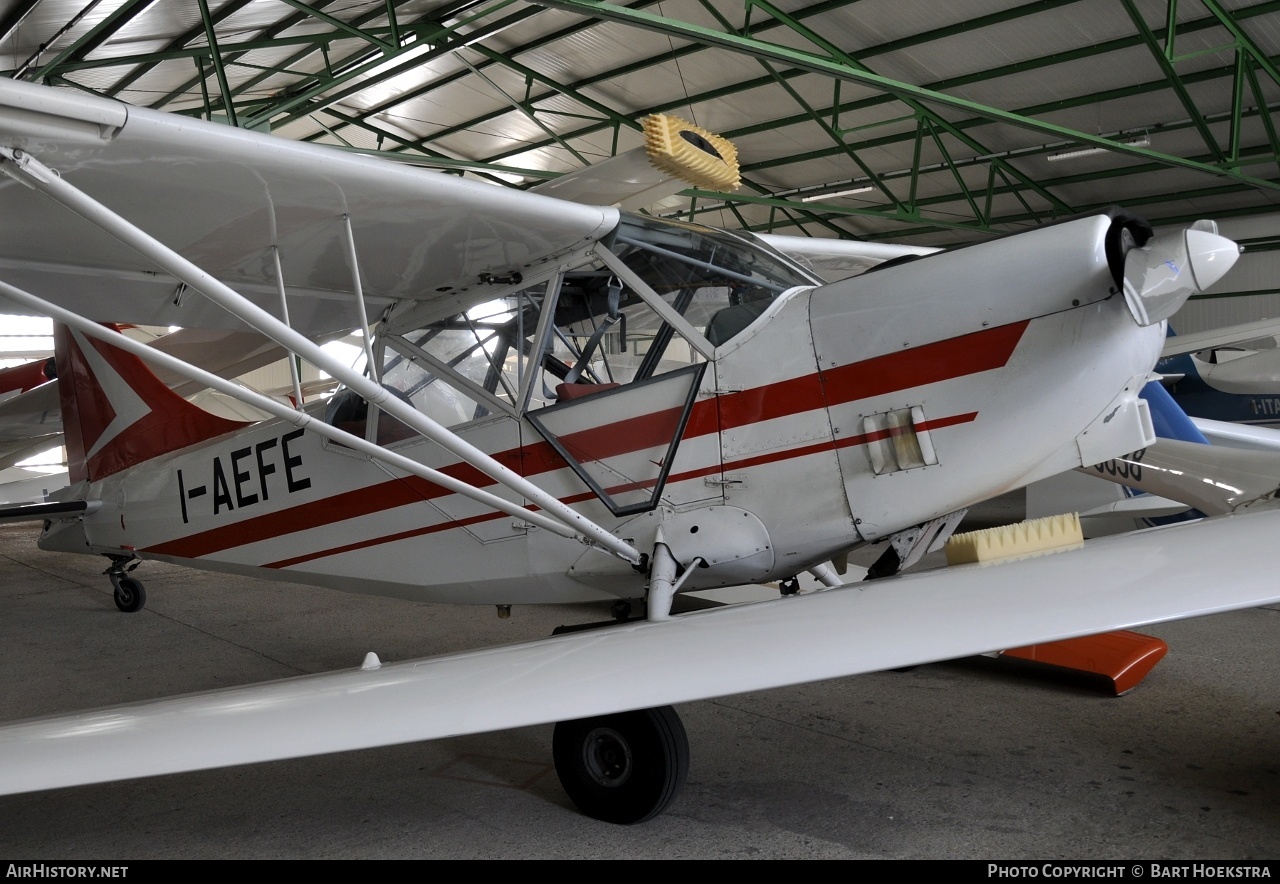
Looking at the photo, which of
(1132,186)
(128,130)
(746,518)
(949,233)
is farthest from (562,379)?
(949,233)

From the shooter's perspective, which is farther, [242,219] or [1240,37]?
[1240,37]

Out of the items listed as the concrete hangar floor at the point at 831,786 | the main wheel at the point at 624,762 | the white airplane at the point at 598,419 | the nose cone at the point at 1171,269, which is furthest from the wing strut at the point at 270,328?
the nose cone at the point at 1171,269

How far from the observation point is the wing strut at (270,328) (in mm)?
2768

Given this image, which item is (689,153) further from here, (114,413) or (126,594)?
(126,594)

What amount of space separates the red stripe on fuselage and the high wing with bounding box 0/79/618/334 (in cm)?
80

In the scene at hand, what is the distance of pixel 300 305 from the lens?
466cm

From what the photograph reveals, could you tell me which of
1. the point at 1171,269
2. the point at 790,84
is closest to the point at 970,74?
the point at 790,84

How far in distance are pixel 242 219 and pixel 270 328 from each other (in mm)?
699

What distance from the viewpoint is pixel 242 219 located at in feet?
11.7

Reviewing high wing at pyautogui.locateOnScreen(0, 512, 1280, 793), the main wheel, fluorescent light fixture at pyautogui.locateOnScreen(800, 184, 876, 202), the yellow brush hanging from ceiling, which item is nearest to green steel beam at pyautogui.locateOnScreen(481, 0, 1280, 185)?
fluorescent light fixture at pyautogui.locateOnScreen(800, 184, 876, 202)

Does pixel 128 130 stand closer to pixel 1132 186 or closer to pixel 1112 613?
pixel 1112 613

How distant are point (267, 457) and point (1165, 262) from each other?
4072mm

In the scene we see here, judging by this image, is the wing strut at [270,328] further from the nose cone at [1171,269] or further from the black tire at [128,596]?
the black tire at [128,596]

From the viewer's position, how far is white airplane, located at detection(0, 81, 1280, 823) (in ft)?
8.68
